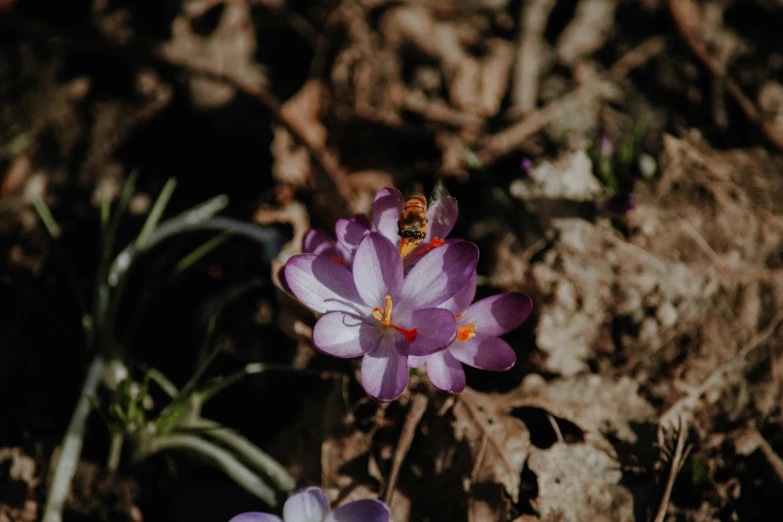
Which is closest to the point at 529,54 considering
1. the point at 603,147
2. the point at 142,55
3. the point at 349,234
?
the point at 603,147

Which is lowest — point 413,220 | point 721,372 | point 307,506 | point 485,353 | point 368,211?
point 307,506

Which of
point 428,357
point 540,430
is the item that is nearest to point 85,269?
point 428,357

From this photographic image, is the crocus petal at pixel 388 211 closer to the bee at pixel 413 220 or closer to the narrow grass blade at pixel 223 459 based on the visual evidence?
the bee at pixel 413 220

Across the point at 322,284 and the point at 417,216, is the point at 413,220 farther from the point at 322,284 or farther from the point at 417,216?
the point at 322,284

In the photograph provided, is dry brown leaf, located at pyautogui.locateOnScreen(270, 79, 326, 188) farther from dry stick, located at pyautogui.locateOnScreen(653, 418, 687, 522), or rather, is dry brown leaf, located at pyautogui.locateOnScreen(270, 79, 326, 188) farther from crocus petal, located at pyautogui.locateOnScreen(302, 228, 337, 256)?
dry stick, located at pyautogui.locateOnScreen(653, 418, 687, 522)

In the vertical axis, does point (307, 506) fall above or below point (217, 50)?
below

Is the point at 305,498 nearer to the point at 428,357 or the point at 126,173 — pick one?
the point at 428,357

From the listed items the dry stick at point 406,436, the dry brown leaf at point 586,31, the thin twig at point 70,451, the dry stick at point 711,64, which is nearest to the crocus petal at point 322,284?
the dry stick at point 406,436
